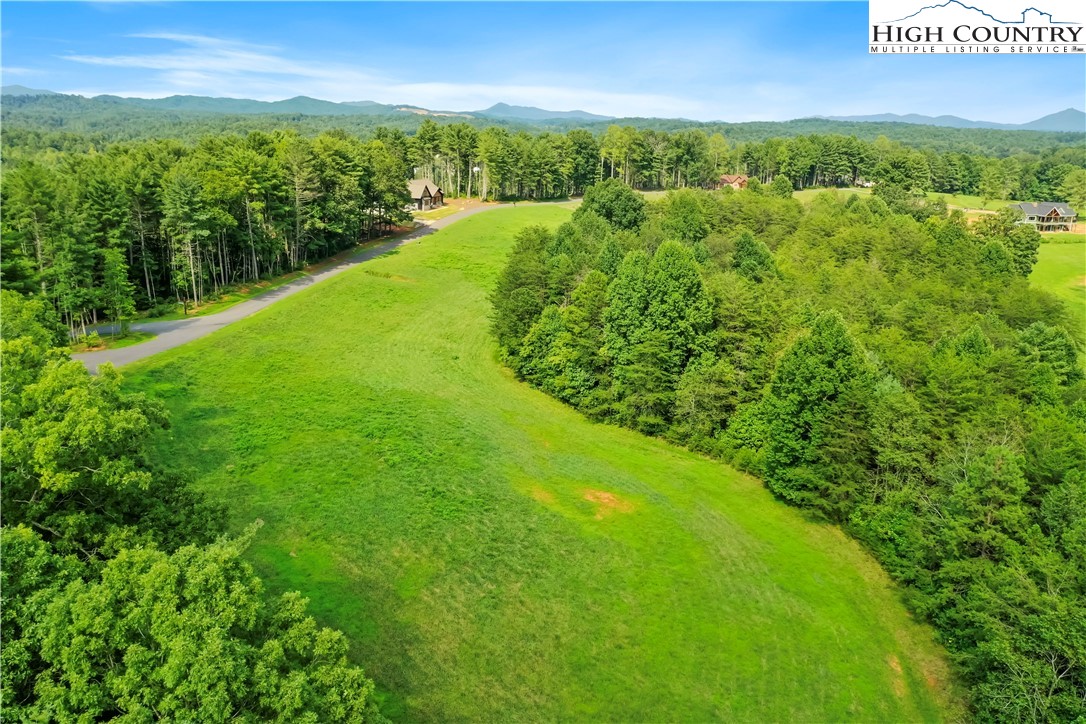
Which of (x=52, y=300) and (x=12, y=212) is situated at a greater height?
(x=12, y=212)

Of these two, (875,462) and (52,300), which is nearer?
(875,462)

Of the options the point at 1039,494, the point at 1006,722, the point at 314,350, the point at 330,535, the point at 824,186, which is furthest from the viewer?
the point at 824,186

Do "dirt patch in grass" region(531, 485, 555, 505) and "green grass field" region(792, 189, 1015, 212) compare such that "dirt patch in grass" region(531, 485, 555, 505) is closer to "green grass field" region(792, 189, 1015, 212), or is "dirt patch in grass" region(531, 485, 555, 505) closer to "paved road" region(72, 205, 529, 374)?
"paved road" region(72, 205, 529, 374)

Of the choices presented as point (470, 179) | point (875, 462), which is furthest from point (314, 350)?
point (470, 179)

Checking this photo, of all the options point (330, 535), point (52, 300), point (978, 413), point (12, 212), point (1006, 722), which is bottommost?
point (1006, 722)

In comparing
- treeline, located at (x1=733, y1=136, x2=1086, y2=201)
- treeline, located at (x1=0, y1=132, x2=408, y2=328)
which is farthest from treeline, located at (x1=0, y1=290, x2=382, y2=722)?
treeline, located at (x1=733, y1=136, x2=1086, y2=201)

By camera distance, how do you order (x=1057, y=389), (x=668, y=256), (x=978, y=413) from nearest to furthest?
(x=978, y=413), (x=1057, y=389), (x=668, y=256)

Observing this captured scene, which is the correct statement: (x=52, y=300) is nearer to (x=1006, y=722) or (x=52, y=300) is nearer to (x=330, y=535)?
(x=330, y=535)
